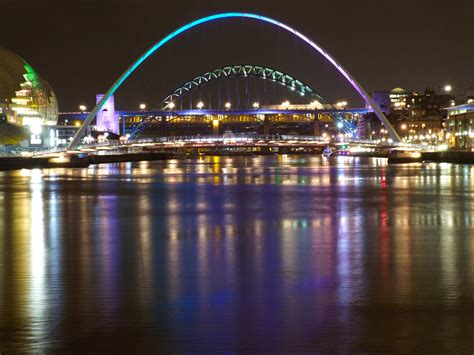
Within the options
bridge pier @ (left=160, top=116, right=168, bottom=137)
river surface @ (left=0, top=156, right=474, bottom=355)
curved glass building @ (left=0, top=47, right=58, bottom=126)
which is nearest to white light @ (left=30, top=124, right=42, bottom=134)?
curved glass building @ (left=0, top=47, right=58, bottom=126)

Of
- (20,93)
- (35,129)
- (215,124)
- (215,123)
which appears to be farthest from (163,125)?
(20,93)

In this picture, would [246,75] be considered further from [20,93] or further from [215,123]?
[20,93]

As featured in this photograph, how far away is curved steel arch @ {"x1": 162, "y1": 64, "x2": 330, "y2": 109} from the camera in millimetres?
169875

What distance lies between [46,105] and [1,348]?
134557 mm

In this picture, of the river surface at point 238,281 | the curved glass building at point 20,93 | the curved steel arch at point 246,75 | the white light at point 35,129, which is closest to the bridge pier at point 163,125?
the curved steel arch at point 246,75

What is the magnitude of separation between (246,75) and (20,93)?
56.7m

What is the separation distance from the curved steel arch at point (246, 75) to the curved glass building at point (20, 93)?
35501 millimetres

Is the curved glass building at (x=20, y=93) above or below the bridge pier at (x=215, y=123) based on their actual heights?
above

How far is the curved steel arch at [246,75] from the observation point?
16988cm

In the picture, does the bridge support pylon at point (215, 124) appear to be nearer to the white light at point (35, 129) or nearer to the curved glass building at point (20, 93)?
the curved glass building at point (20, 93)

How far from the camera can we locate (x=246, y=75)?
566 ft

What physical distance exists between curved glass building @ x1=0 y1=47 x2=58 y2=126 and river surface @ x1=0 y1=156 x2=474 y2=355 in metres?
95.5

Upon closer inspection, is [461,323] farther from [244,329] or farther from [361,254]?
[361,254]

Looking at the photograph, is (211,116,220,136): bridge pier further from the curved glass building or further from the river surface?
the river surface
